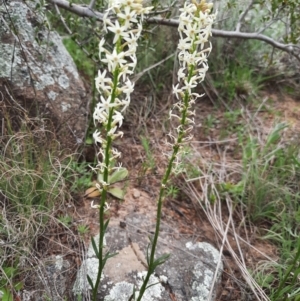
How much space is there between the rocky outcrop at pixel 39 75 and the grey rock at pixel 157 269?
78 cm

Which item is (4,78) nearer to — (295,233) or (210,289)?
(210,289)

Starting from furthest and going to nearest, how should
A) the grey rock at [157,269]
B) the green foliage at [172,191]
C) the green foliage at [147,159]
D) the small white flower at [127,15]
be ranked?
the green foliage at [147,159] → the green foliage at [172,191] → the grey rock at [157,269] → the small white flower at [127,15]

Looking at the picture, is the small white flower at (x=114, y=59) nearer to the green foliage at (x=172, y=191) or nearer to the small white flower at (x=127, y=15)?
the small white flower at (x=127, y=15)

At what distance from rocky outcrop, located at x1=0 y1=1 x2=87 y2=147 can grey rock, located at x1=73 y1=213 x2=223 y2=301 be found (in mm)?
778

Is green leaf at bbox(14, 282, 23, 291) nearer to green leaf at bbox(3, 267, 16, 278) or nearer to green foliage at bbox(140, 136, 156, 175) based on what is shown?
green leaf at bbox(3, 267, 16, 278)

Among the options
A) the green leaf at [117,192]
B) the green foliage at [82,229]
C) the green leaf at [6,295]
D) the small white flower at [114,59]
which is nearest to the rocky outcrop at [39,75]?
the green leaf at [117,192]

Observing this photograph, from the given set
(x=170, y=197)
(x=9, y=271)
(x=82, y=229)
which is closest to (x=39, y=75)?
(x=82, y=229)

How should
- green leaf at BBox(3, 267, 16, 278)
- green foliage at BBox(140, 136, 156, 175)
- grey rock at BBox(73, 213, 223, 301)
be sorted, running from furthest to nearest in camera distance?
green foliage at BBox(140, 136, 156, 175)
grey rock at BBox(73, 213, 223, 301)
green leaf at BBox(3, 267, 16, 278)

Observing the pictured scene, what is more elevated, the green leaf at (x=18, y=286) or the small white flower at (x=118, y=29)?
the small white flower at (x=118, y=29)

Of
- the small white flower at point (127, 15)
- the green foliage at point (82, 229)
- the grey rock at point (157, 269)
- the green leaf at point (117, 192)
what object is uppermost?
the small white flower at point (127, 15)

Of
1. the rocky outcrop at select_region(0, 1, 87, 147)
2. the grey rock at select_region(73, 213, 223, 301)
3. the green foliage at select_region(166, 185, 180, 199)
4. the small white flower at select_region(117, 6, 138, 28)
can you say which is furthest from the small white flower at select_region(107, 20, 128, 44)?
the green foliage at select_region(166, 185, 180, 199)

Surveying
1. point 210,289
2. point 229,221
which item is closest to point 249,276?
point 210,289

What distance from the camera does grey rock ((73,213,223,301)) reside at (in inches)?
88.8

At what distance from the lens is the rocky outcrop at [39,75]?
278cm
